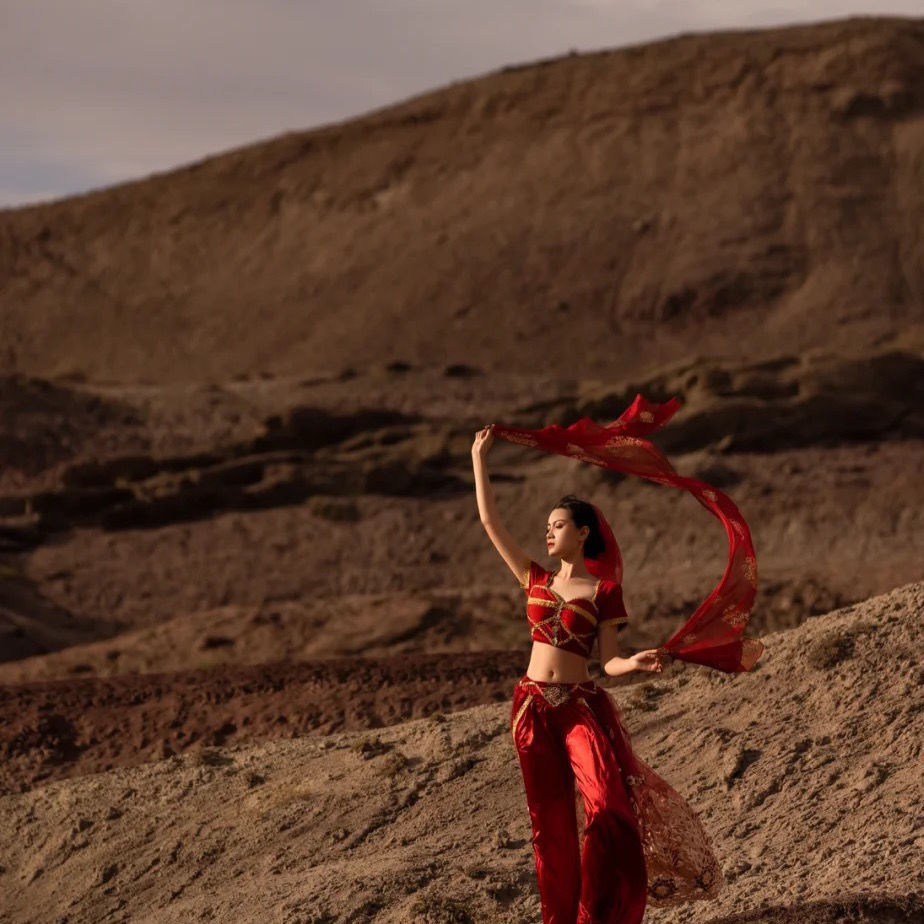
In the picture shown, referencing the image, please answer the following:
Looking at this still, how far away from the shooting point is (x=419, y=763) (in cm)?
984

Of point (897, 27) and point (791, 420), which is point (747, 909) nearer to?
point (791, 420)

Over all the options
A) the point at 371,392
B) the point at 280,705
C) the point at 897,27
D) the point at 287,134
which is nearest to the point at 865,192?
the point at 897,27

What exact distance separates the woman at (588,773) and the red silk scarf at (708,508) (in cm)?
16

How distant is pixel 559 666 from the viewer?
6.38 metres

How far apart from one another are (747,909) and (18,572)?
20206mm

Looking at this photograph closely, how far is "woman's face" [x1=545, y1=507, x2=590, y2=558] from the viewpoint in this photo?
6.46m

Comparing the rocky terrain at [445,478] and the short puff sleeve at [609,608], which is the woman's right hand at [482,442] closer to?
the short puff sleeve at [609,608]

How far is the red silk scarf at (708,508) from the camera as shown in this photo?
6.32 meters

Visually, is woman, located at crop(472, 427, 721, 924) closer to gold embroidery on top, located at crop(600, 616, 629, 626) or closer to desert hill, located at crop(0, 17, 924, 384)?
gold embroidery on top, located at crop(600, 616, 629, 626)

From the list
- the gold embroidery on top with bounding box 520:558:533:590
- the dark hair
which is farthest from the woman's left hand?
the gold embroidery on top with bounding box 520:558:533:590

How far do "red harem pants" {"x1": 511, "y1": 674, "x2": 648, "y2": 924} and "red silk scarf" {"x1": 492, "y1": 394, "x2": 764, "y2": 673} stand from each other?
0.42 m

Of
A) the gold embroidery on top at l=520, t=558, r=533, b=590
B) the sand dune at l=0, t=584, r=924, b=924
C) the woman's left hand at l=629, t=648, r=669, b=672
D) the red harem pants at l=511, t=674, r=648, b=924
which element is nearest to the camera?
the woman's left hand at l=629, t=648, r=669, b=672

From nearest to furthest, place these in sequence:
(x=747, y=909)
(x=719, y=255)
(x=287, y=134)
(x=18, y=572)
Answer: (x=747, y=909), (x=18, y=572), (x=719, y=255), (x=287, y=134)

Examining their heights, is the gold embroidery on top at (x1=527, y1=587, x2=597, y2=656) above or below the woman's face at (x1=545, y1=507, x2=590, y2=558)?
below
